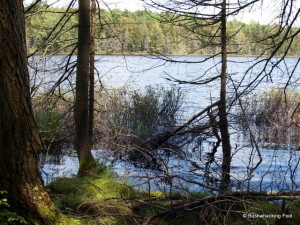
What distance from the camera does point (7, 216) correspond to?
11.2 ft

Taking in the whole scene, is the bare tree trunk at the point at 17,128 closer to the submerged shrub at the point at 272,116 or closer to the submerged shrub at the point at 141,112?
the submerged shrub at the point at 141,112

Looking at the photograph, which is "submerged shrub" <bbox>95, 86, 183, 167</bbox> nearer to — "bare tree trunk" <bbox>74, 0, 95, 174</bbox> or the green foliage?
"bare tree trunk" <bbox>74, 0, 95, 174</bbox>

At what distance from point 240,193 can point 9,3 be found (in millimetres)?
3128

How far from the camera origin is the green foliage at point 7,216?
3.39 m

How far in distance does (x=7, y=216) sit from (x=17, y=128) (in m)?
0.73

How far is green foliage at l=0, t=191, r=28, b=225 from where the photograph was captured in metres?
3.39

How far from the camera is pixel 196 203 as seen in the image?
4652 millimetres

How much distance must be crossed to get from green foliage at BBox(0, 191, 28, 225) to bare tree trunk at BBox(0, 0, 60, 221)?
0.09 meters

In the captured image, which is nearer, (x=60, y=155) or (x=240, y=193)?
(x=240, y=193)

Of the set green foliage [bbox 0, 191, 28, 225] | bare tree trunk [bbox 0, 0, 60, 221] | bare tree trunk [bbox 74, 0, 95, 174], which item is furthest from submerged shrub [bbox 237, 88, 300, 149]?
green foliage [bbox 0, 191, 28, 225]

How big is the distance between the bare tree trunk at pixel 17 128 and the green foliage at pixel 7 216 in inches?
3.5

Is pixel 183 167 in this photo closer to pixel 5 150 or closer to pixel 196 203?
pixel 196 203

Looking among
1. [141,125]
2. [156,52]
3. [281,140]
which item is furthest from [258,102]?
[156,52]

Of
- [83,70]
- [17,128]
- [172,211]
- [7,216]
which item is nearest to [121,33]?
[83,70]
